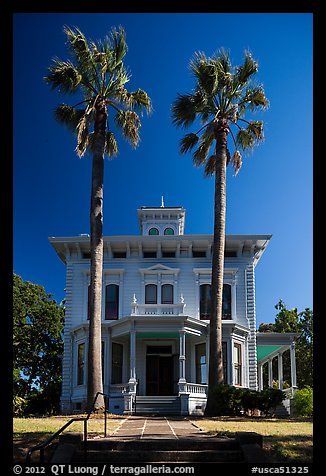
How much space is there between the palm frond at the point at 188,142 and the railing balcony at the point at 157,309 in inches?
263

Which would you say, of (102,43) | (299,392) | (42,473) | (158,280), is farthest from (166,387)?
(42,473)

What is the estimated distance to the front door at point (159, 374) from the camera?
83.2 ft

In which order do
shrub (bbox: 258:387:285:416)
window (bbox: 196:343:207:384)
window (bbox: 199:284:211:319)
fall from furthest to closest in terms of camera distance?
window (bbox: 199:284:211:319)
window (bbox: 196:343:207:384)
shrub (bbox: 258:387:285:416)

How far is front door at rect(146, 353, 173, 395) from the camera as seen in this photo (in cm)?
2536

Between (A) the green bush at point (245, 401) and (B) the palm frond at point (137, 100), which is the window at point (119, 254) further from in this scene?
(A) the green bush at point (245, 401)

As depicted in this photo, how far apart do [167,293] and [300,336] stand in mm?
20305

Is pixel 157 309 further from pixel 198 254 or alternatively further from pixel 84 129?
pixel 84 129

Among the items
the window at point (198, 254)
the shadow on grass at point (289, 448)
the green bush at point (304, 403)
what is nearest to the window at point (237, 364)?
the green bush at point (304, 403)

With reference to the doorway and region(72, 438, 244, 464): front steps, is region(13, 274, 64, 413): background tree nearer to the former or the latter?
the doorway

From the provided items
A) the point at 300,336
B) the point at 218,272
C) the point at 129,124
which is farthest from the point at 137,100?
the point at 300,336

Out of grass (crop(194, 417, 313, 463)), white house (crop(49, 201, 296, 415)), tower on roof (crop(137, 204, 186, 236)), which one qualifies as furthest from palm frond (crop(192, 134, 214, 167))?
grass (crop(194, 417, 313, 463))

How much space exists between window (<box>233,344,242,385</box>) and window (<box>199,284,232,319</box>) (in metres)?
1.53
